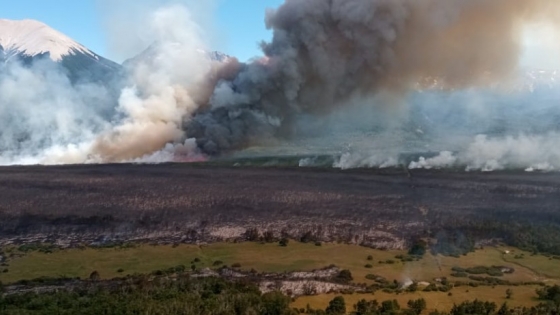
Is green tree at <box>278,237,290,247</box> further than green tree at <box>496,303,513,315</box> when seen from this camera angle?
Yes

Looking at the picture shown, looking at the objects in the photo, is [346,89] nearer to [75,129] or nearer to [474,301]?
[474,301]

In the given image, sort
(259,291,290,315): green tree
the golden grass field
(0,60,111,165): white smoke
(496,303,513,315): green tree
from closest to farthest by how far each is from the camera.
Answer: (259,291,290,315): green tree
(496,303,513,315): green tree
the golden grass field
(0,60,111,165): white smoke

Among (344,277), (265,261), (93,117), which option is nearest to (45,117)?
(93,117)

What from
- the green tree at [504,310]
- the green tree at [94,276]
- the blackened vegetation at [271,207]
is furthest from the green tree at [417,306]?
the green tree at [94,276]

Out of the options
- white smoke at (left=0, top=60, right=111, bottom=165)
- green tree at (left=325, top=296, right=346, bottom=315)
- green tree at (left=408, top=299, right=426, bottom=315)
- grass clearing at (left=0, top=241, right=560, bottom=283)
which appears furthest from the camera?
white smoke at (left=0, top=60, right=111, bottom=165)

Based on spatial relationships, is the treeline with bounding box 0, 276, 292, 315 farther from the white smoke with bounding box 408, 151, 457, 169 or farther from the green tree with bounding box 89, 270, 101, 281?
the white smoke with bounding box 408, 151, 457, 169

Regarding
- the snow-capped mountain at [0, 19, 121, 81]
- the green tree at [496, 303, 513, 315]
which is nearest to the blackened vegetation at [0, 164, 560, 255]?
the green tree at [496, 303, 513, 315]
